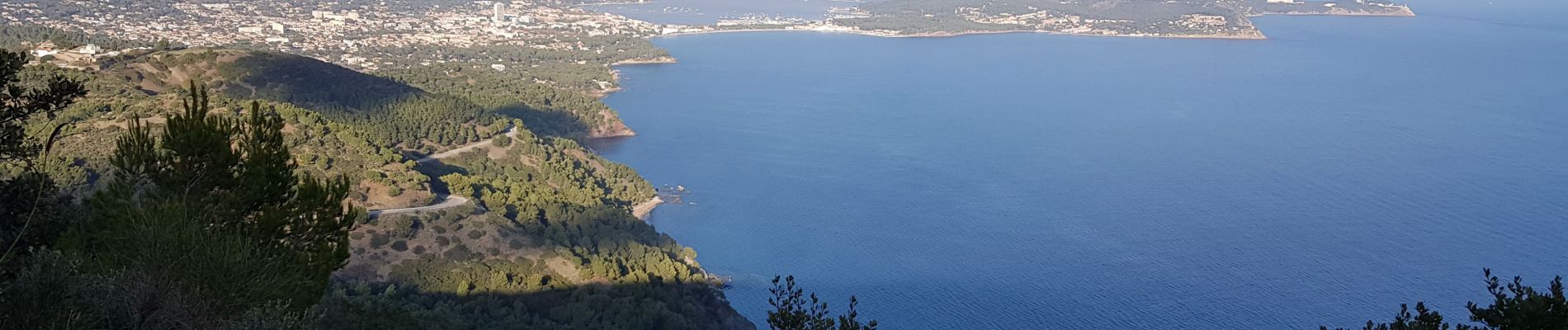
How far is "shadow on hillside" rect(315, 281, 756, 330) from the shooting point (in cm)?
1694

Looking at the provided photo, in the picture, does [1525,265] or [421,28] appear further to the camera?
[421,28]

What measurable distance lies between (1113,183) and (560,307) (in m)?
22.5

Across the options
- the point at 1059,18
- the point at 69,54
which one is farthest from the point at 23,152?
the point at 1059,18

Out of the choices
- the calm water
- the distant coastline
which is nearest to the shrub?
the calm water

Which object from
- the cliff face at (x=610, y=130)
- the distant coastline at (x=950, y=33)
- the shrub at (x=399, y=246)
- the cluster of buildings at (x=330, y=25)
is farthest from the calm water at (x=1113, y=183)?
the distant coastline at (x=950, y=33)

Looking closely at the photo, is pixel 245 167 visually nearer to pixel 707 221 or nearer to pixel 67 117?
pixel 67 117

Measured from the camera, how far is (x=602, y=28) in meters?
84.8

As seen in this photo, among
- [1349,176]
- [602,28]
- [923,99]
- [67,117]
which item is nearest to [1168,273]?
[1349,176]

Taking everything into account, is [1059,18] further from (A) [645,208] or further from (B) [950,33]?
(A) [645,208]

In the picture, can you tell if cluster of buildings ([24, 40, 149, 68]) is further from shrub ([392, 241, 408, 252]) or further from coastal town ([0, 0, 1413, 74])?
shrub ([392, 241, 408, 252])

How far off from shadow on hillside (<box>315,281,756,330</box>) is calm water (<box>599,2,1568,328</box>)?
193 cm

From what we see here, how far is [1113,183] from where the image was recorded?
3672 centimetres

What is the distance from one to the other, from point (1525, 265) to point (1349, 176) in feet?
32.1

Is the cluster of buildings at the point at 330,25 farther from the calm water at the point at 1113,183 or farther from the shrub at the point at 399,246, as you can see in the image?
the shrub at the point at 399,246
